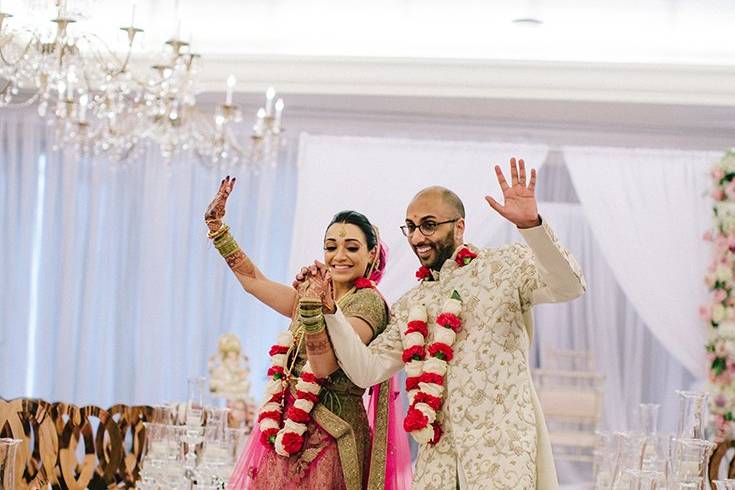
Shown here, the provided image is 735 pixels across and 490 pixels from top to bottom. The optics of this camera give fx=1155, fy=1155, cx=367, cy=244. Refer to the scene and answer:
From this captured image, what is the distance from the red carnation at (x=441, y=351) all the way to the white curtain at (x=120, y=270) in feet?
17.4

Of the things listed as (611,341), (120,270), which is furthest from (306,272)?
(611,341)

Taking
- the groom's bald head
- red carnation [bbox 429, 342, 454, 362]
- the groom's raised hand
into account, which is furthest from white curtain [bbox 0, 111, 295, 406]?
the groom's raised hand

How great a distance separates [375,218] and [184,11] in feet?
6.13

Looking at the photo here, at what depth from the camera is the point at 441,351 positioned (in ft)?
10.5

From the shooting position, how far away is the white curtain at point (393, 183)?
7770mm

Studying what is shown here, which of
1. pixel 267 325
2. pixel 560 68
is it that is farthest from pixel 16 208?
pixel 560 68

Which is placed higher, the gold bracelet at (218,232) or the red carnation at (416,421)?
the gold bracelet at (218,232)

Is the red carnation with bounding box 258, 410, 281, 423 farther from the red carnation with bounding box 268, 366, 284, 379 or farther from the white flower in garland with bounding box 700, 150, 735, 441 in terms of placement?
the white flower in garland with bounding box 700, 150, 735, 441

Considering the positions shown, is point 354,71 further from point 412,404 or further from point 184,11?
point 412,404

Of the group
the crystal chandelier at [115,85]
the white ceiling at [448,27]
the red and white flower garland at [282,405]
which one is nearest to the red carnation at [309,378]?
the red and white flower garland at [282,405]

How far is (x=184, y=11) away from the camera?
22.9 ft

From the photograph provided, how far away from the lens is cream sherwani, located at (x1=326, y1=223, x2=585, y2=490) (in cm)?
310

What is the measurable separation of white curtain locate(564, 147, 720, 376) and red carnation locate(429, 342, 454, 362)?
475 centimetres

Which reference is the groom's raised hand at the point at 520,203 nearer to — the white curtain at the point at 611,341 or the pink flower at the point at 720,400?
the pink flower at the point at 720,400
